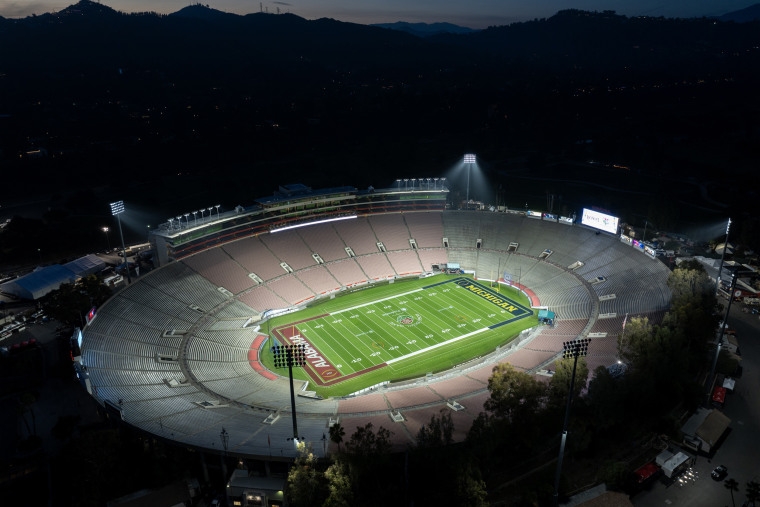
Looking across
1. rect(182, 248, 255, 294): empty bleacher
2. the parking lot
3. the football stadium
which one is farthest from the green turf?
the parking lot

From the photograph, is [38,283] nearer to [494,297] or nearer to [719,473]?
[494,297]

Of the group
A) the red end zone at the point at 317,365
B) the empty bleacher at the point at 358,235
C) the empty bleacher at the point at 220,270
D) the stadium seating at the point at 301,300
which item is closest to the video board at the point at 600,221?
the stadium seating at the point at 301,300

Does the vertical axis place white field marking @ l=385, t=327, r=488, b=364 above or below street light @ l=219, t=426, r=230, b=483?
below

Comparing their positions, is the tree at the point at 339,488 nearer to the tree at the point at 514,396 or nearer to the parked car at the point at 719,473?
the tree at the point at 514,396

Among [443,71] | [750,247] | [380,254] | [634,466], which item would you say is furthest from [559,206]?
[443,71]

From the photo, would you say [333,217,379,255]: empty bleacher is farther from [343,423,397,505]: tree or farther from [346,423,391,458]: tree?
[343,423,397,505]: tree

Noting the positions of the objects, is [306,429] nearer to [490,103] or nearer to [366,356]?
[366,356]

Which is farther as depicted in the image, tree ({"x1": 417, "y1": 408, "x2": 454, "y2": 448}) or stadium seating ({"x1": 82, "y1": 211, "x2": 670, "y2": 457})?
stadium seating ({"x1": 82, "y1": 211, "x2": 670, "y2": 457})

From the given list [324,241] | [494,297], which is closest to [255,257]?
[324,241]
